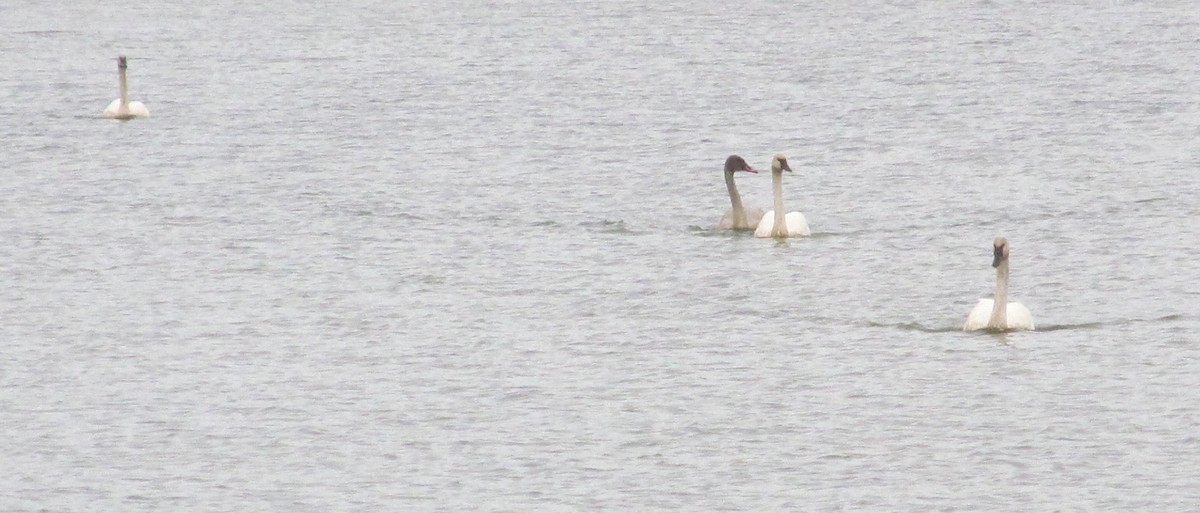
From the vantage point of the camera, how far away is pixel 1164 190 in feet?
85.4

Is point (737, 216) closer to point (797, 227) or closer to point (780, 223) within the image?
point (780, 223)

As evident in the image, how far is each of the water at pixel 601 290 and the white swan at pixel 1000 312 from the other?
0.15 m

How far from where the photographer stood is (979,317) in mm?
18766

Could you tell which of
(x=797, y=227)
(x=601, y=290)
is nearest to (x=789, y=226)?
(x=797, y=227)

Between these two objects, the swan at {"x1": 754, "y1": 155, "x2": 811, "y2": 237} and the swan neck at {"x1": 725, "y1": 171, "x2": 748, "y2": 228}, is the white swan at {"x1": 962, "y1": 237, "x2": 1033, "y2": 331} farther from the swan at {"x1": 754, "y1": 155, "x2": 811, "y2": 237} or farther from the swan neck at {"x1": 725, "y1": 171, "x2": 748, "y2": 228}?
the swan neck at {"x1": 725, "y1": 171, "x2": 748, "y2": 228}

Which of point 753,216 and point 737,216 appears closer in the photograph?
point 737,216

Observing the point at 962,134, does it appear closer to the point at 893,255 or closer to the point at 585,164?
the point at 585,164

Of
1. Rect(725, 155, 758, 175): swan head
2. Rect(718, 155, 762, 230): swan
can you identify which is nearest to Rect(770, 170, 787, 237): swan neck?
Rect(718, 155, 762, 230): swan

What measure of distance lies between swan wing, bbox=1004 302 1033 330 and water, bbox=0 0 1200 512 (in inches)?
6.9

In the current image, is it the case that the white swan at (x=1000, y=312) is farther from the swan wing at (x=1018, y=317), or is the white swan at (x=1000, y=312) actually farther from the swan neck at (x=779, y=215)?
the swan neck at (x=779, y=215)

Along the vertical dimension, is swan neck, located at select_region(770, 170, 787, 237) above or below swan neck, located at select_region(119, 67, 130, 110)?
below

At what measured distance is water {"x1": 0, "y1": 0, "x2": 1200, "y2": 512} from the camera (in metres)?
14.8

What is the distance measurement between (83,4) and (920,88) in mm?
30778

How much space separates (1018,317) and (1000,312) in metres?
0.20
